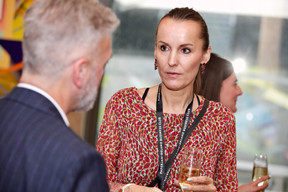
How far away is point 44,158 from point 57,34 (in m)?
0.38

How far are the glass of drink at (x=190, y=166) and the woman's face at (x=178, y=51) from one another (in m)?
0.47

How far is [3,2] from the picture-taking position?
171 inches

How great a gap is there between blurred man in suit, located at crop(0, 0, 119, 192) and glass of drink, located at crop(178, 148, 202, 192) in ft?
2.32

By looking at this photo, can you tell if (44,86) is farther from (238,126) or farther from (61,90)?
(238,126)

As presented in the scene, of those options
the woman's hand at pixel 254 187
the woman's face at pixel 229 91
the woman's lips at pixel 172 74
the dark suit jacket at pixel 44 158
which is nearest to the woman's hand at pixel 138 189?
the woman's lips at pixel 172 74

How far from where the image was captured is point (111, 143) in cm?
232

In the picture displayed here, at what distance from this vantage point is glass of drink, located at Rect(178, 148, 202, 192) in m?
2.02

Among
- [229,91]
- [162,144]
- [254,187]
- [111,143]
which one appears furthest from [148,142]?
[229,91]

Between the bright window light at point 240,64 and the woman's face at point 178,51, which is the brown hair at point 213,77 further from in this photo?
the bright window light at point 240,64

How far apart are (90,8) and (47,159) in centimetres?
49

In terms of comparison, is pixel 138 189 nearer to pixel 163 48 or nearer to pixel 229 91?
pixel 163 48

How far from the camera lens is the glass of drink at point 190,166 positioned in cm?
202

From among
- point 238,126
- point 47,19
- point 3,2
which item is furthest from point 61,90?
point 238,126

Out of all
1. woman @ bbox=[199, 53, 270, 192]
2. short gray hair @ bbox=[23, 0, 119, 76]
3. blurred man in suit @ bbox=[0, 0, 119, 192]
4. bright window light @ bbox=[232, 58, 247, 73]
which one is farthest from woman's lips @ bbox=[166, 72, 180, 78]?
bright window light @ bbox=[232, 58, 247, 73]
